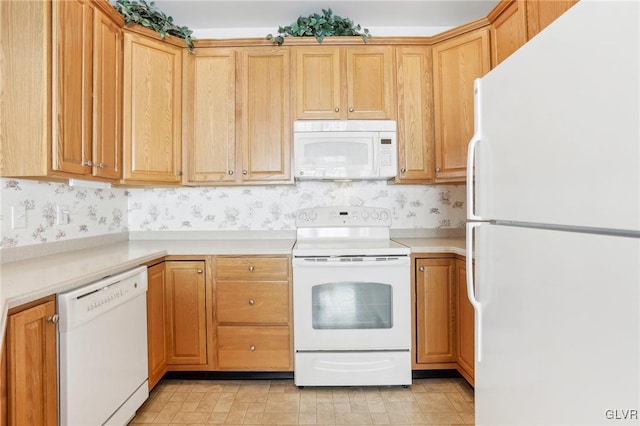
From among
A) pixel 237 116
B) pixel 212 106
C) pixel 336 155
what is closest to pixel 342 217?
pixel 336 155

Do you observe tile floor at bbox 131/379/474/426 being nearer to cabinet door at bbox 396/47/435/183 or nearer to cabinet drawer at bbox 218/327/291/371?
cabinet drawer at bbox 218/327/291/371

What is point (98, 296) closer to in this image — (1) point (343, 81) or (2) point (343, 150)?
(2) point (343, 150)

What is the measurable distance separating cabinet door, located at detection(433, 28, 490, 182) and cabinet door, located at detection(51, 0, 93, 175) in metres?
2.14

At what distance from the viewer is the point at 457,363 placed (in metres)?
2.18

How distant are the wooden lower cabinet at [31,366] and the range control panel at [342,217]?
1.70 meters

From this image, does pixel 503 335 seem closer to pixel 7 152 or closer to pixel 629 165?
pixel 629 165

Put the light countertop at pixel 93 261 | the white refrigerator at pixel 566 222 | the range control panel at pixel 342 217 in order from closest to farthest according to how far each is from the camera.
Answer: the white refrigerator at pixel 566 222, the light countertop at pixel 93 261, the range control panel at pixel 342 217

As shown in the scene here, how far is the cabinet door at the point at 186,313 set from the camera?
218cm

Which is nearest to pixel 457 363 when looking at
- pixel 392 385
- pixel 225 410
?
pixel 392 385

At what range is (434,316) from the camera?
2.20 meters

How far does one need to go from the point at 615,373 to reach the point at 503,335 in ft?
1.40

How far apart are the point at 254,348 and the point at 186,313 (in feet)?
1.60

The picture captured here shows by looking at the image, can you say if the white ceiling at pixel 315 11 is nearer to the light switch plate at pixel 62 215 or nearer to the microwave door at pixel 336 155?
the microwave door at pixel 336 155

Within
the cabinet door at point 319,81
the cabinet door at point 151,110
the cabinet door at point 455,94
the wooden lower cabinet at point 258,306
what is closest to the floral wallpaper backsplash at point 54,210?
the cabinet door at point 151,110
